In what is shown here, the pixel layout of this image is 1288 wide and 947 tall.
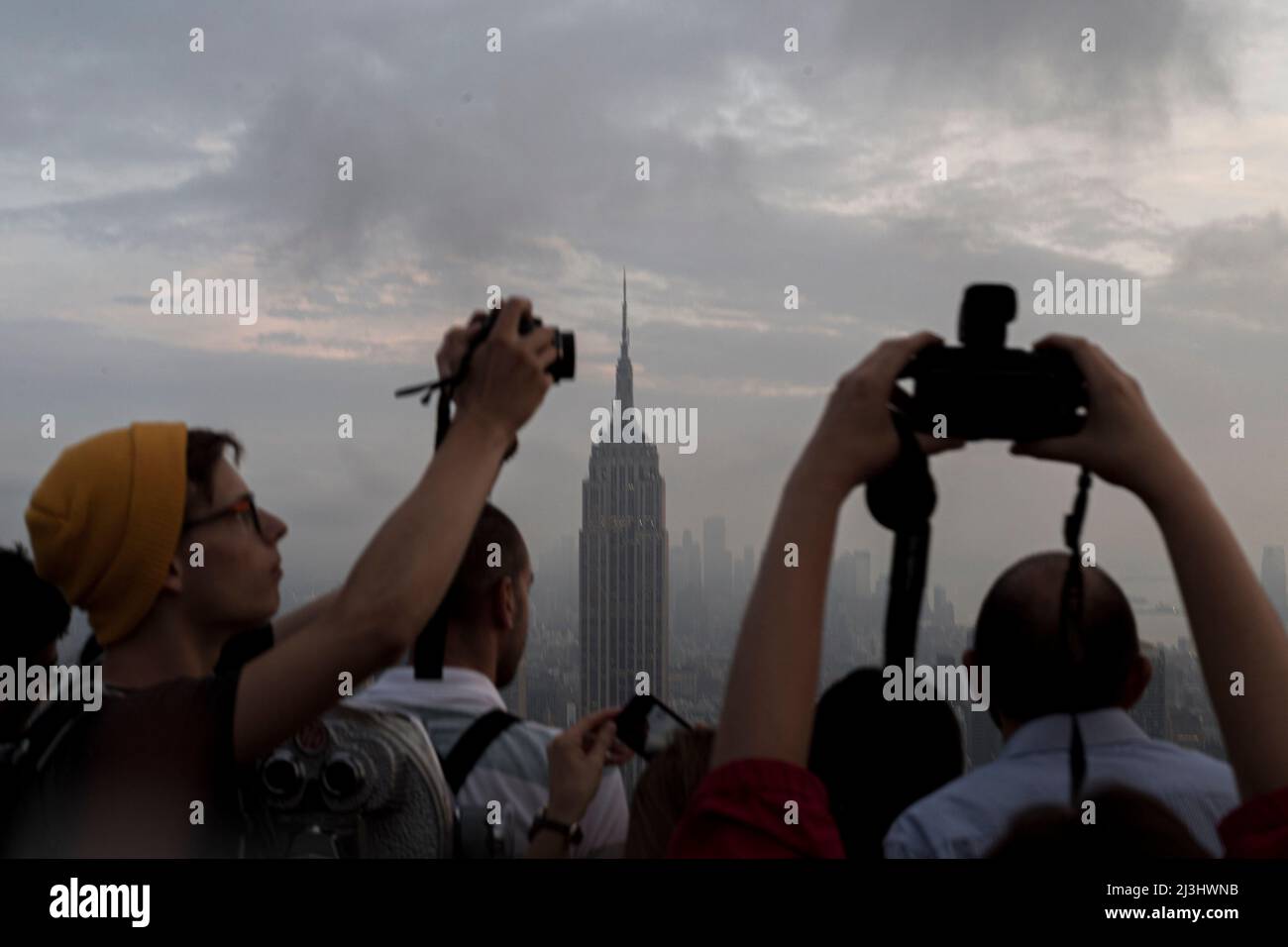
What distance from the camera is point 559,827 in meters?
3.22

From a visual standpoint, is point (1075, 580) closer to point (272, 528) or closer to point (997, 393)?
point (997, 393)

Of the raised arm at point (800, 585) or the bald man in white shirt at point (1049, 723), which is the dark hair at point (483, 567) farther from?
the raised arm at point (800, 585)

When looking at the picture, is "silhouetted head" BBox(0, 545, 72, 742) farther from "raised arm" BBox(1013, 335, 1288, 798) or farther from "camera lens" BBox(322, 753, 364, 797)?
"raised arm" BBox(1013, 335, 1288, 798)

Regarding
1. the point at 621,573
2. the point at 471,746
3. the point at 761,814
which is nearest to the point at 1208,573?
the point at 761,814

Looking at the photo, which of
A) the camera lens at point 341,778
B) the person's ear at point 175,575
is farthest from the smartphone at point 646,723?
the person's ear at point 175,575

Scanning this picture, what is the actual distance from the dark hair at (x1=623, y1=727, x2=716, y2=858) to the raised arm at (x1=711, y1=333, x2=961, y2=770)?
2.97 ft

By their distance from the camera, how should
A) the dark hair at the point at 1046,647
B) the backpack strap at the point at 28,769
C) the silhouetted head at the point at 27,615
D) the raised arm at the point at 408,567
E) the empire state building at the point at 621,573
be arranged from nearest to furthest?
the raised arm at the point at 408,567 < the backpack strap at the point at 28,769 < the dark hair at the point at 1046,647 < the silhouetted head at the point at 27,615 < the empire state building at the point at 621,573

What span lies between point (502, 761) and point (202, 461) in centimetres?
114

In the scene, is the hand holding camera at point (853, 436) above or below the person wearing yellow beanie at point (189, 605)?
above

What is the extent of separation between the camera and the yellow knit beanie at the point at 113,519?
105 inches

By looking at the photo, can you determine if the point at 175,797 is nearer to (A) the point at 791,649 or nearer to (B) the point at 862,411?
(A) the point at 791,649

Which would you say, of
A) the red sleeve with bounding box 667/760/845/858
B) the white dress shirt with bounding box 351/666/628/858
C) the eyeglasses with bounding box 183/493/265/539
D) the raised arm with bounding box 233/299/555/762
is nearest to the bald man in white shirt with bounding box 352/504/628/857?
the white dress shirt with bounding box 351/666/628/858
